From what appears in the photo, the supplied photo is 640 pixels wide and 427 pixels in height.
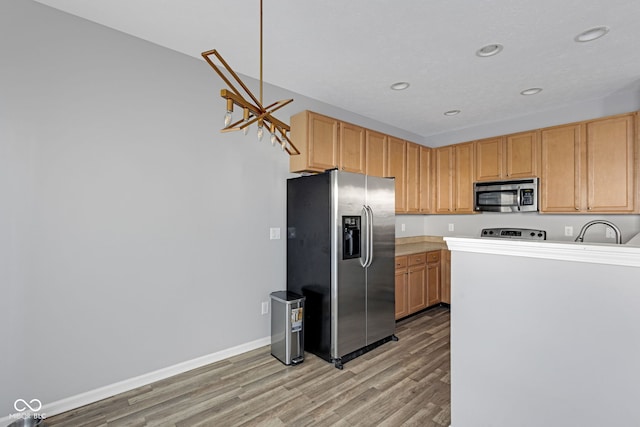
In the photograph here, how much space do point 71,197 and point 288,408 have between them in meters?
2.20

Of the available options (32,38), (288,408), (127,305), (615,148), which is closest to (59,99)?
(32,38)

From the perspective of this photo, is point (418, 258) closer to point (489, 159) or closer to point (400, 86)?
point (489, 159)

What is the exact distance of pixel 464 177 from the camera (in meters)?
4.51

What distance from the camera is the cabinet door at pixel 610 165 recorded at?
3.15 metres

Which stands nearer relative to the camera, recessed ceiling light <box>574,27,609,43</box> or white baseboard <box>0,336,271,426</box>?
white baseboard <box>0,336,271,426</box>

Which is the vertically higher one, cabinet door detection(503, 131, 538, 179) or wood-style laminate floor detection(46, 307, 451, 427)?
cabinet door detection(503, 131, 538, 179)

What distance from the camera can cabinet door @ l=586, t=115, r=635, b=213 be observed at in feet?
10.3

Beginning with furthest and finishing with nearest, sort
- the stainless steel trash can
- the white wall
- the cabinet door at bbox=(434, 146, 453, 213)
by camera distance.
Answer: the cabinet door at bbox=(434, 146, 453, 213)
the stainless steel trash can
the white wall

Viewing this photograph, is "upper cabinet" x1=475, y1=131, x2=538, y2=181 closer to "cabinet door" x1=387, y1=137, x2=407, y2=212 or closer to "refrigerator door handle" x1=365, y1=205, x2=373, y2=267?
"cabinet door" x1=387, y1=137, x2=407, y2=212

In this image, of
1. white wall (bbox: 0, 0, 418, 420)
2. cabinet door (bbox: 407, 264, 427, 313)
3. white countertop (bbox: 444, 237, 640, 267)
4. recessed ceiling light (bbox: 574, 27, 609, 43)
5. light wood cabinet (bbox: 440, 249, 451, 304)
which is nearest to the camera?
white countertop (bbox: 444, 237, 640, 267)

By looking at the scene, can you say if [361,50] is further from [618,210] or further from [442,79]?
[618,210]

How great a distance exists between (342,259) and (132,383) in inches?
79.0

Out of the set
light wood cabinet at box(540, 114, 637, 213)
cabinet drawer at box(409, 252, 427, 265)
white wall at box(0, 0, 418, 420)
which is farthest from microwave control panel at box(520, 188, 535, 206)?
white wall at box(0, 0, 418, 420)

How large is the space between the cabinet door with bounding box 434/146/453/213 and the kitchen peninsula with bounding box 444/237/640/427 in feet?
10.8
